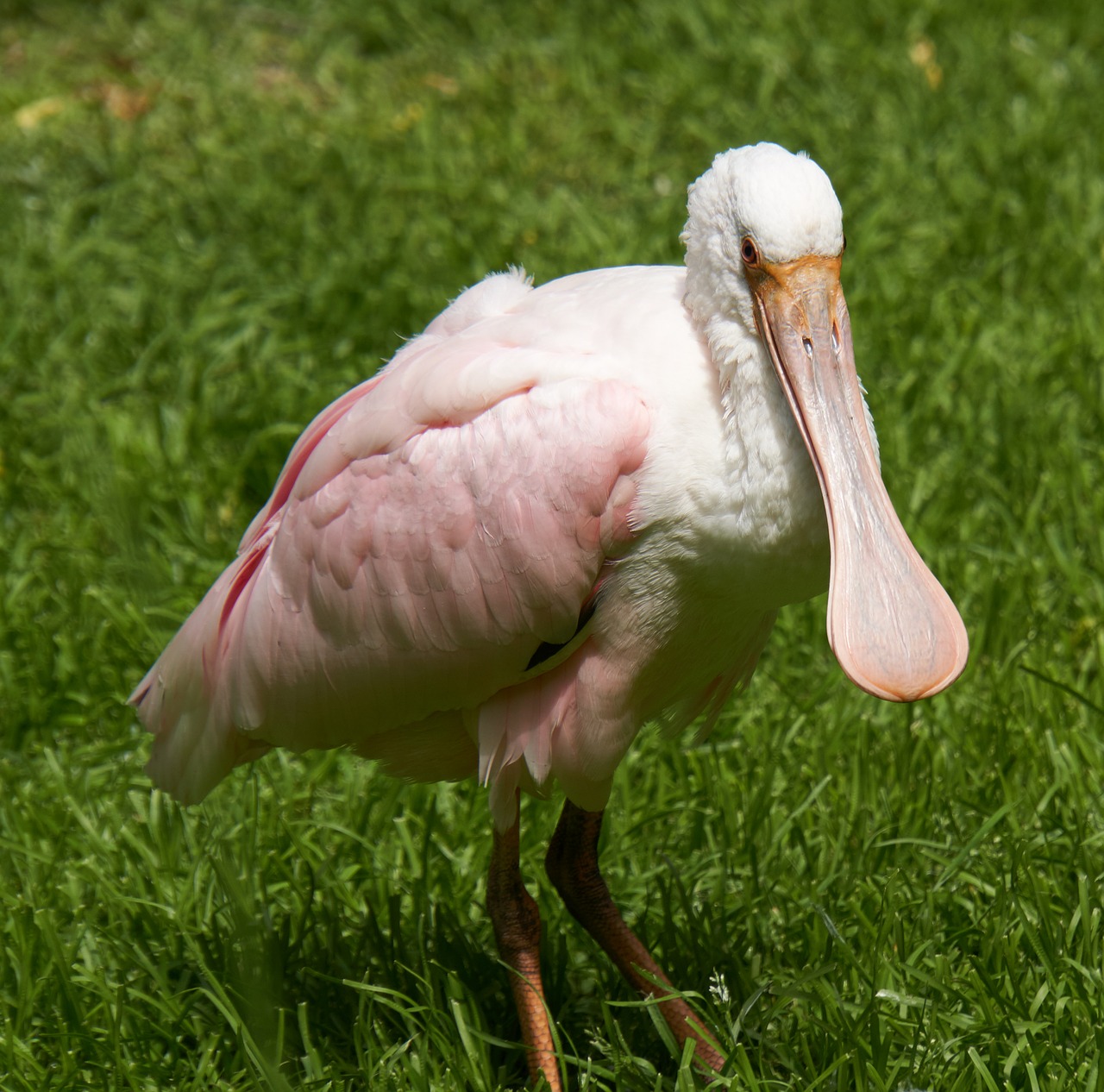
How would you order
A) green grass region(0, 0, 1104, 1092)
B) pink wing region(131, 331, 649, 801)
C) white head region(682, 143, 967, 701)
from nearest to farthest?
1. white head region(682, 143, 967, 701)
2. pink wing region(131, 331, 649, 801)
3. green grass region(0, 0, 1104, 1092)

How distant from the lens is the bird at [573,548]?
9.62 feet

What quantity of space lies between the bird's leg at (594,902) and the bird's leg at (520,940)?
148 mm

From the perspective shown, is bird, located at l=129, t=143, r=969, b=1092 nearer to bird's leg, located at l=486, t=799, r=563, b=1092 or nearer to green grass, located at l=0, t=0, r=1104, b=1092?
bird's leg, located at l=486, t=799, r=563, b=1092

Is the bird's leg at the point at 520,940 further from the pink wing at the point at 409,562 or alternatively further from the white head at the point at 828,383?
the white head at the point at 828,383

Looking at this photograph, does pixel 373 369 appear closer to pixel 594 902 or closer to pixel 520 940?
pixel 594 902

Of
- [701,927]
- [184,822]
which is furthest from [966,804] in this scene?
[184,822]

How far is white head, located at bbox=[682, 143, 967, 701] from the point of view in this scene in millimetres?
2861

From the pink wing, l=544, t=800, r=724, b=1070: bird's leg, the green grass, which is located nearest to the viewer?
the pink wing

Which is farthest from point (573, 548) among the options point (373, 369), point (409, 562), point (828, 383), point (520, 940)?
point (373, 369)

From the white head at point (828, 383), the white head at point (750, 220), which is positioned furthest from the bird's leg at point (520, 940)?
the white head at point (750, 220)

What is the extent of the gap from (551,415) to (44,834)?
1935mm

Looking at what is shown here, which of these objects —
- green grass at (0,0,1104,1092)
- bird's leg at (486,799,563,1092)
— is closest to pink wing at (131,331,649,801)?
bird's leg at (486,799,563,1092)

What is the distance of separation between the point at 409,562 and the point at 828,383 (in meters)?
0.91

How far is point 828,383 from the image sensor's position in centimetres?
295
